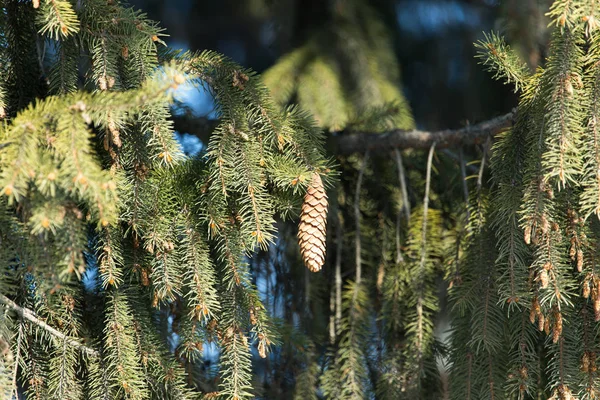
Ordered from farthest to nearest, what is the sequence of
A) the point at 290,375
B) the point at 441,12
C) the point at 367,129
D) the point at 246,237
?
the point at 441,12, the point at 367,129, the point at 290,375, the point at 246,237

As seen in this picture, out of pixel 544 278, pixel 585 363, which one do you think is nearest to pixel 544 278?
pixel 544 278

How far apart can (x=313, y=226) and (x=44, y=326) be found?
54 cm

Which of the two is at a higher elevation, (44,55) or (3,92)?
(44,55)

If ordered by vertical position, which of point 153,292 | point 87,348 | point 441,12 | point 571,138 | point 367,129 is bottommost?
point 87,348

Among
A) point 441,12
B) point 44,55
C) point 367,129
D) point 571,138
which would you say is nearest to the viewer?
point 571,138

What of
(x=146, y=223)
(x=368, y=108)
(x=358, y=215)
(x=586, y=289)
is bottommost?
(x=586, y=289)

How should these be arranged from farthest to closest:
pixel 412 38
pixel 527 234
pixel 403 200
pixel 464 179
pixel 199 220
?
pixel 412 38 < pixel 403 200 < pixel 464 179 < pixel 199 220 < pixel 527 234

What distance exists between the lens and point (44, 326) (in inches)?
46.7

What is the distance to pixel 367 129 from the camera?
1.93m

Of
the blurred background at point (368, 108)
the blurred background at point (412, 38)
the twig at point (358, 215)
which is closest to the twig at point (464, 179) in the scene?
the blurred background at point (368, 108)

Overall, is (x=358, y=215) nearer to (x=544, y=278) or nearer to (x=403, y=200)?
(x=403, y=200)

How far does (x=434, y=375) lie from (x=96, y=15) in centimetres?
114

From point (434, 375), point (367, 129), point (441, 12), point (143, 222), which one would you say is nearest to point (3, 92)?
point (143, 222)

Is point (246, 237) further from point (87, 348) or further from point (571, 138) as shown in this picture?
point (571, 138)
